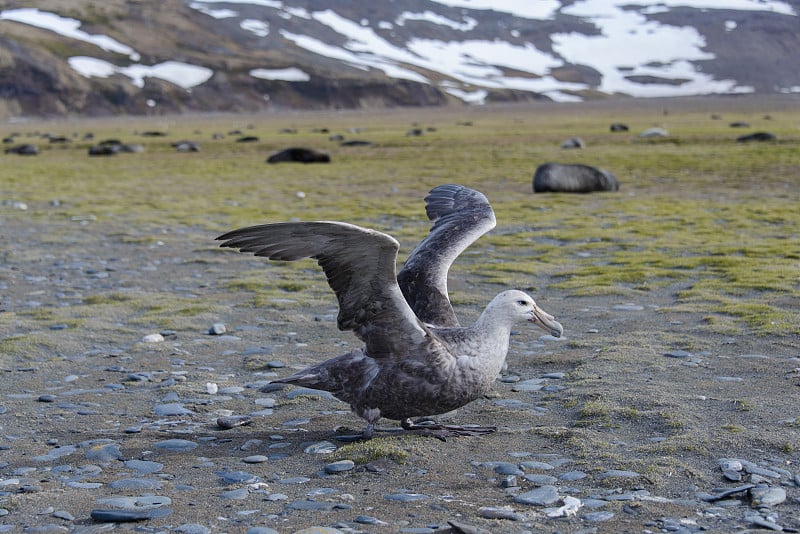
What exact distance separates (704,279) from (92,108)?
151 metres

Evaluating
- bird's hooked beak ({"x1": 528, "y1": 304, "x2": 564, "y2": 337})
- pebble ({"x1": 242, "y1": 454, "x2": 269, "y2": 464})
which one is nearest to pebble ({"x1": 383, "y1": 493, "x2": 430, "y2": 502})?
pebble ({"x1": 242, "y1": 454, "x2": 269, "y2": 464})

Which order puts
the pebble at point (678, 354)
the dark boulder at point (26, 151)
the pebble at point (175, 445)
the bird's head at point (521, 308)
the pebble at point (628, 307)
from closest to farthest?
the pebble at point (175, 445) → the bird's head at point (521, 308) → the pebble at point (678, 354) → the pebble at point (628, 307) → the dark boulder at point (26, 151)

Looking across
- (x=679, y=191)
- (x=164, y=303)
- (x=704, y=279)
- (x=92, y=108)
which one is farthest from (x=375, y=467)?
(x=92, y=108)

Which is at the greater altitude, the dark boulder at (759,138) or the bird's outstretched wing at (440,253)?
the bird's outstretched wing at (440,253)

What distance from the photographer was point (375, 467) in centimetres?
623

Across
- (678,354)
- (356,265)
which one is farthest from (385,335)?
(678,354)

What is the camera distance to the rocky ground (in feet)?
17.7

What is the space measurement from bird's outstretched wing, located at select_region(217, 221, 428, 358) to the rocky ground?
81 cm

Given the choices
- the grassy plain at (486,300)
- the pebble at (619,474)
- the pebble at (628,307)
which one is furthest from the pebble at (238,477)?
the pebble at (628,307)

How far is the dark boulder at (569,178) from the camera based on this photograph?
26.2 m

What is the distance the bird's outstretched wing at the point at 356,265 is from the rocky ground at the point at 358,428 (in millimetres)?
808

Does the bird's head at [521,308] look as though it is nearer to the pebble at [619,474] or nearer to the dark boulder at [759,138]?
the pebble at [619,474]

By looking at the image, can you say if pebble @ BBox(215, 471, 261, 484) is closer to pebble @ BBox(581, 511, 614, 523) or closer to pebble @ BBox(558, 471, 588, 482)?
pebble @ BBox(558, 471, 588, 482)

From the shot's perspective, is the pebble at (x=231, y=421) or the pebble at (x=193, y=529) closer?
the pebble at (x=193, y=529)
